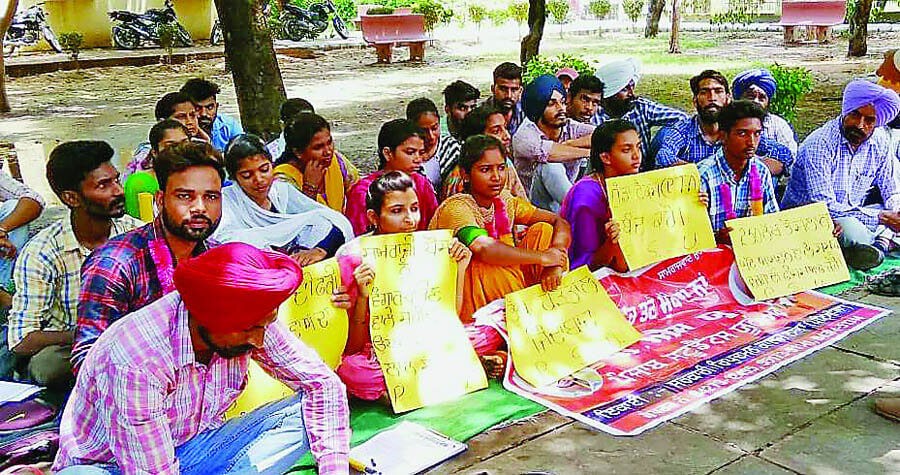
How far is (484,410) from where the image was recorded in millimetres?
3539

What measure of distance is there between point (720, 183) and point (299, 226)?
2.30 m

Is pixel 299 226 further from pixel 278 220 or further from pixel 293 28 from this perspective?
pixel 293 28

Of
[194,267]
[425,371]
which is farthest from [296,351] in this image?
[425,371]

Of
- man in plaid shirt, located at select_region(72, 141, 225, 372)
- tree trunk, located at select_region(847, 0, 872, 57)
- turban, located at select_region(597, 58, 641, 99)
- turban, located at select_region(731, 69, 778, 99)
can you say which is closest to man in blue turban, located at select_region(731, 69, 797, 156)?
turban, located at select_region(731, 69, 778, 99)

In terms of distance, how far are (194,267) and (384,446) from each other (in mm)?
1314

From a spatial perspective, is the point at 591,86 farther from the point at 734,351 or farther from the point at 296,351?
the point at 296,351

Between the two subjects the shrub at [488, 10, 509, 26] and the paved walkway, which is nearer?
the paved walkway

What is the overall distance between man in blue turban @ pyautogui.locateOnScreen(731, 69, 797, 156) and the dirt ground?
310 cm

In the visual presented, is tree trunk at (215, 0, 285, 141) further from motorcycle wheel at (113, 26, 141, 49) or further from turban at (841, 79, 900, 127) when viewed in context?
motorcycle wheel at (113, 26, 141, 49)

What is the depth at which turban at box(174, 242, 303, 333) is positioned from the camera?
6.97 ft

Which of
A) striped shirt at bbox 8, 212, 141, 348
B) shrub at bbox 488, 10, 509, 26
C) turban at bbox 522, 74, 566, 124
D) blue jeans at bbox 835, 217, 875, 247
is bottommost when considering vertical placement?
blue jeans at bbox 835, 217, 875, 247

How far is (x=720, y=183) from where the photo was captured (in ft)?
15.7

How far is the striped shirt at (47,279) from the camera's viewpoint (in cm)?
350

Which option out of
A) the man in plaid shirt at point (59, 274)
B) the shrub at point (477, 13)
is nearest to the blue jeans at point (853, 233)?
the man in plaid shirt at point (59, 274)
